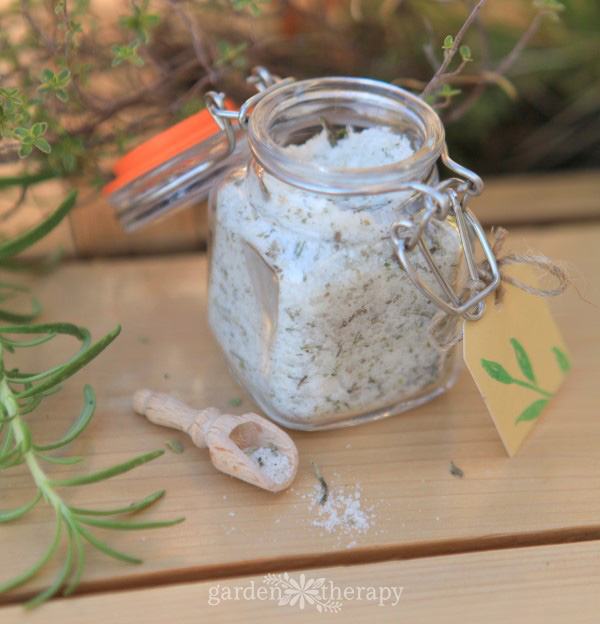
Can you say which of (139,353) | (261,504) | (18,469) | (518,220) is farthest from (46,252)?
(518,220)

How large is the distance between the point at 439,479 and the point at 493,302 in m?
0.14

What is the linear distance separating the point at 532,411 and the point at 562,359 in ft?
0.23

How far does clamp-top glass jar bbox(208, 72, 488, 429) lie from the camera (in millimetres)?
514

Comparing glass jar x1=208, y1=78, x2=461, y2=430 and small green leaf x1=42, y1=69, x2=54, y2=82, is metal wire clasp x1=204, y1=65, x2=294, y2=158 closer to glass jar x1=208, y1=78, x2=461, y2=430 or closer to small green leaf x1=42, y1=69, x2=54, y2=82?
glass jar x1=208, y1=78, x2=461, y2=430

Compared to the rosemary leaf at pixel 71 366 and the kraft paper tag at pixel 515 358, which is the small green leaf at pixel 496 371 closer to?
the kraft paper tag at pixel 515 358

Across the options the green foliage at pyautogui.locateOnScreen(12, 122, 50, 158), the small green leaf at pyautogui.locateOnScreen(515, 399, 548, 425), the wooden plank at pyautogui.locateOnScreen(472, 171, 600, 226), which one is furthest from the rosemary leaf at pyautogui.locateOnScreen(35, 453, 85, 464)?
the wooden plank at pyautogui.locateOnScreen(472, 171, 600, 226)

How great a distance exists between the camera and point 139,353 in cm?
68

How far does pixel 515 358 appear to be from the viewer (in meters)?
0.59

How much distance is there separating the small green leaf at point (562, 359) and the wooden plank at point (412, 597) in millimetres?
172

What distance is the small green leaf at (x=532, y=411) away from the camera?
23.5 inches

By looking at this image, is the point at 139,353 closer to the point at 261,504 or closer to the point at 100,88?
the point at 261,504

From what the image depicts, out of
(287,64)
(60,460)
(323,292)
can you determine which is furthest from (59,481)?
(287,64)

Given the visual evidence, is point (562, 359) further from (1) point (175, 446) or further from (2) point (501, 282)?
(1) point (175, 446)

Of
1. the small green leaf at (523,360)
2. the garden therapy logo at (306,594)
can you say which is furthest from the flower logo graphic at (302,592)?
the small green leaf at (523,360)
